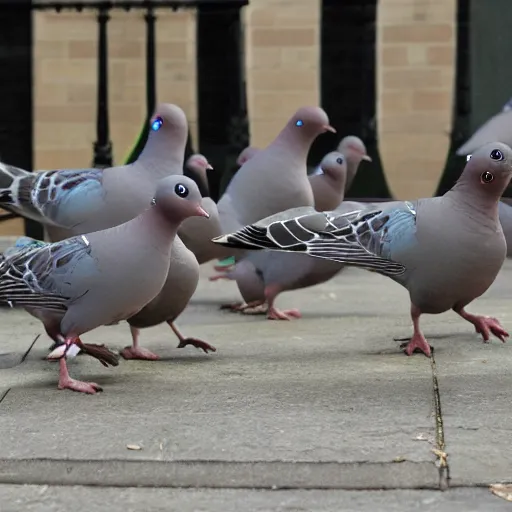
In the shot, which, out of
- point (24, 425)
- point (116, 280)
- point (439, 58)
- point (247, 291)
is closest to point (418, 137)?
point (439, 58)

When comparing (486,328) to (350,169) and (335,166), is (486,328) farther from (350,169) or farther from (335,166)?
(350,169)

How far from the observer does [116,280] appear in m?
3.91

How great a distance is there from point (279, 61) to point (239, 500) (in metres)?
6.61

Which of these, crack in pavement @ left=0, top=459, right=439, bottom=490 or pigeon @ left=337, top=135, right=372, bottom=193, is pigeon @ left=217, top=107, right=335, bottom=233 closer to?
pigeon @ left=337, top=135, right=372, bottom=193

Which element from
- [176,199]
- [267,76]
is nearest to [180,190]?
[176,199]

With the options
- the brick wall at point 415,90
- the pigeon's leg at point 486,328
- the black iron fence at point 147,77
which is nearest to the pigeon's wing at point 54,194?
the pigeon's leg at point 486,328

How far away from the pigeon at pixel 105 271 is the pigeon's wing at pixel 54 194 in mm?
1170

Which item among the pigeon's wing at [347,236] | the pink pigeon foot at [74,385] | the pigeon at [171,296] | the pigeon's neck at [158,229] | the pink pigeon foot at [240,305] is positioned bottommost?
the pink pigeon foot at [240,305]

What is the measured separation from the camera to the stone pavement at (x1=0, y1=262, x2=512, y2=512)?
9.53ft

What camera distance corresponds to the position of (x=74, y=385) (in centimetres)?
397

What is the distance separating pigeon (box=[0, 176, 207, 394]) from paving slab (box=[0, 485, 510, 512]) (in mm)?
1054

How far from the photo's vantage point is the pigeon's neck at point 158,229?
398cm

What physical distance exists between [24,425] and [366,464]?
1260 millimetres

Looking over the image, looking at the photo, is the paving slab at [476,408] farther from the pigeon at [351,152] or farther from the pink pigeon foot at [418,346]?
the pigeon at [351,152]
